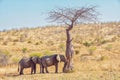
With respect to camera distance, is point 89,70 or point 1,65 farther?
point 1,65

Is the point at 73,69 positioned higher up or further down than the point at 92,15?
further down

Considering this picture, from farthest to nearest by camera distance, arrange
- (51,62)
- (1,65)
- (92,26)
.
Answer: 1. (92,26)
2. (1,65)
3. (51,62)

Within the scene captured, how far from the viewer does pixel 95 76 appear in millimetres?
16703

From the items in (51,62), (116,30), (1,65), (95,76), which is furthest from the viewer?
(116,30)

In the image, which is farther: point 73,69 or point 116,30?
point 116,30

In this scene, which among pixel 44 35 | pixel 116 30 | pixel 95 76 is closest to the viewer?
pixel 95 76

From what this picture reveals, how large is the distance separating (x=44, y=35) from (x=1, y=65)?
1828 inches

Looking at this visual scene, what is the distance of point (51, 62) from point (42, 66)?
2.18ft

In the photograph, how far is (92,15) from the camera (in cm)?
1972

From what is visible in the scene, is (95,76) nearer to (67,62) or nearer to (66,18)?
(67,62)

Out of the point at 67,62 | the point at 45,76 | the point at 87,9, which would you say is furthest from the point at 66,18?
the point at 45,76

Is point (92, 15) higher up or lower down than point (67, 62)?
higher up

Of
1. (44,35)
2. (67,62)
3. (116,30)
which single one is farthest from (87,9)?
(44,35)

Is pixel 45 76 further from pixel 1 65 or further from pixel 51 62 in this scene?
pixel 1 65
